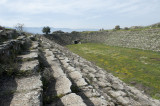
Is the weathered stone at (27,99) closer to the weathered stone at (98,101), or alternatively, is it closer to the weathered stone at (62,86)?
the weathered stone at (62,86)

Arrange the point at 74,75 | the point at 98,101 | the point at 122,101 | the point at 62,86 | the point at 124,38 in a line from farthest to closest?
the point at 124,38
the point at 74,75
the point at 122,101
the point at 62,86
the point at 98,101

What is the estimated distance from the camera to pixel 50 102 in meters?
3.32

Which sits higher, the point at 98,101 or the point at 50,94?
the point at 50,94

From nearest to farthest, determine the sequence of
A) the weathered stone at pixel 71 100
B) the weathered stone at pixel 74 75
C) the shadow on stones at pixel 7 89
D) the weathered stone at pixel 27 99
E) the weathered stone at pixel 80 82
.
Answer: the weathered stone at pixel 27 99
the shadow on stones at pixel 7 89
the weathered stone at pixel 71 100
the weathered stone at pixel 80 82
the weathered stone at pixel 74 75

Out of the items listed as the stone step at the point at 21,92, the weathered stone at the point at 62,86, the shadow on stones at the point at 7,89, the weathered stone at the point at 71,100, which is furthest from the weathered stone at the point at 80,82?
the shadow on stones at the point at 7,89

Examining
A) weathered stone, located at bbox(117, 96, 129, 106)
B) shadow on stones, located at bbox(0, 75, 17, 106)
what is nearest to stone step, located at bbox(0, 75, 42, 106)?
shadow on stones, located at bbox(0, 75, 17, 106)

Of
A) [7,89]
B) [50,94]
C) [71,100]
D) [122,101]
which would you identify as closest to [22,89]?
[7,89]

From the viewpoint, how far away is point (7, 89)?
3.38 metres

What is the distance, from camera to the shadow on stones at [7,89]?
9.70ft

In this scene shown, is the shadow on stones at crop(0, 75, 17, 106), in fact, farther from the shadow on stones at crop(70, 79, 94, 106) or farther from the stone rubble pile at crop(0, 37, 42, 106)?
the shadow on stones at crop(70, 79, 94, 106)

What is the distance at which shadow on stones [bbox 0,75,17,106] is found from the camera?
2.96 metres

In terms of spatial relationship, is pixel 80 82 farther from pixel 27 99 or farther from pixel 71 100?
pixel 27 99

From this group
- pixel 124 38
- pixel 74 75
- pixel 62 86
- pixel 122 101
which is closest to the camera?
pixel 62 86

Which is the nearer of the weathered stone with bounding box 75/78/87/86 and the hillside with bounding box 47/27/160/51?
the weathered stone with bounding box 75/78/87/86
